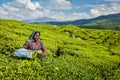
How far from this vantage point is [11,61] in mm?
22422

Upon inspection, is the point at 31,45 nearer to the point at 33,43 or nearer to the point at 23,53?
the point at 33,43

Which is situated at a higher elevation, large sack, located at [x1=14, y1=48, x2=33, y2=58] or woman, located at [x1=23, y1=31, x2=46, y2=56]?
woman, located at [x1=23, y1=31, x2=46, y2=56]

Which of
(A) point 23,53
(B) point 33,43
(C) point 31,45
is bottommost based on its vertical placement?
(A) point 23,53

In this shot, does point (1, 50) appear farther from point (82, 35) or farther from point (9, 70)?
point (82, 35)

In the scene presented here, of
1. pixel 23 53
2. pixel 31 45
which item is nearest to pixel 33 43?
pixel 31 45

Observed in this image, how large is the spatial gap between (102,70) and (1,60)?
13.5 m

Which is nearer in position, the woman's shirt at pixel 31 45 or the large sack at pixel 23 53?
the large sack at pixel 23 53

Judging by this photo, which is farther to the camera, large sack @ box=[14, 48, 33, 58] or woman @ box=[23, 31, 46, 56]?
woman @ box=[23, 31, 46, 56]

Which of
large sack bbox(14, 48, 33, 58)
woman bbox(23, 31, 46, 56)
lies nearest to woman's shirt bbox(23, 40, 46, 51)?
woman bbox(23, 31, 46, 56)

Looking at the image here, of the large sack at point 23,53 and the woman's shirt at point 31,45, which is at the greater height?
the woman's shirt at point 31,45

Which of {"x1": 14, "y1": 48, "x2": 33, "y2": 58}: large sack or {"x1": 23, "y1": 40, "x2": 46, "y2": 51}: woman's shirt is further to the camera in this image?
{"x1": 23, "y1": 40, "x2": 46, "y2": 51}: woman's shirt

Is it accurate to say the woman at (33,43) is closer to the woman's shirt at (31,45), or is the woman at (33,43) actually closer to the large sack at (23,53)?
the woman's shirt at (31,45)

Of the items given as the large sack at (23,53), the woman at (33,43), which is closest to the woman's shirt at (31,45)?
the woman at (33,43)

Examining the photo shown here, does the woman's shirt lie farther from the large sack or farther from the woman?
the large sack
